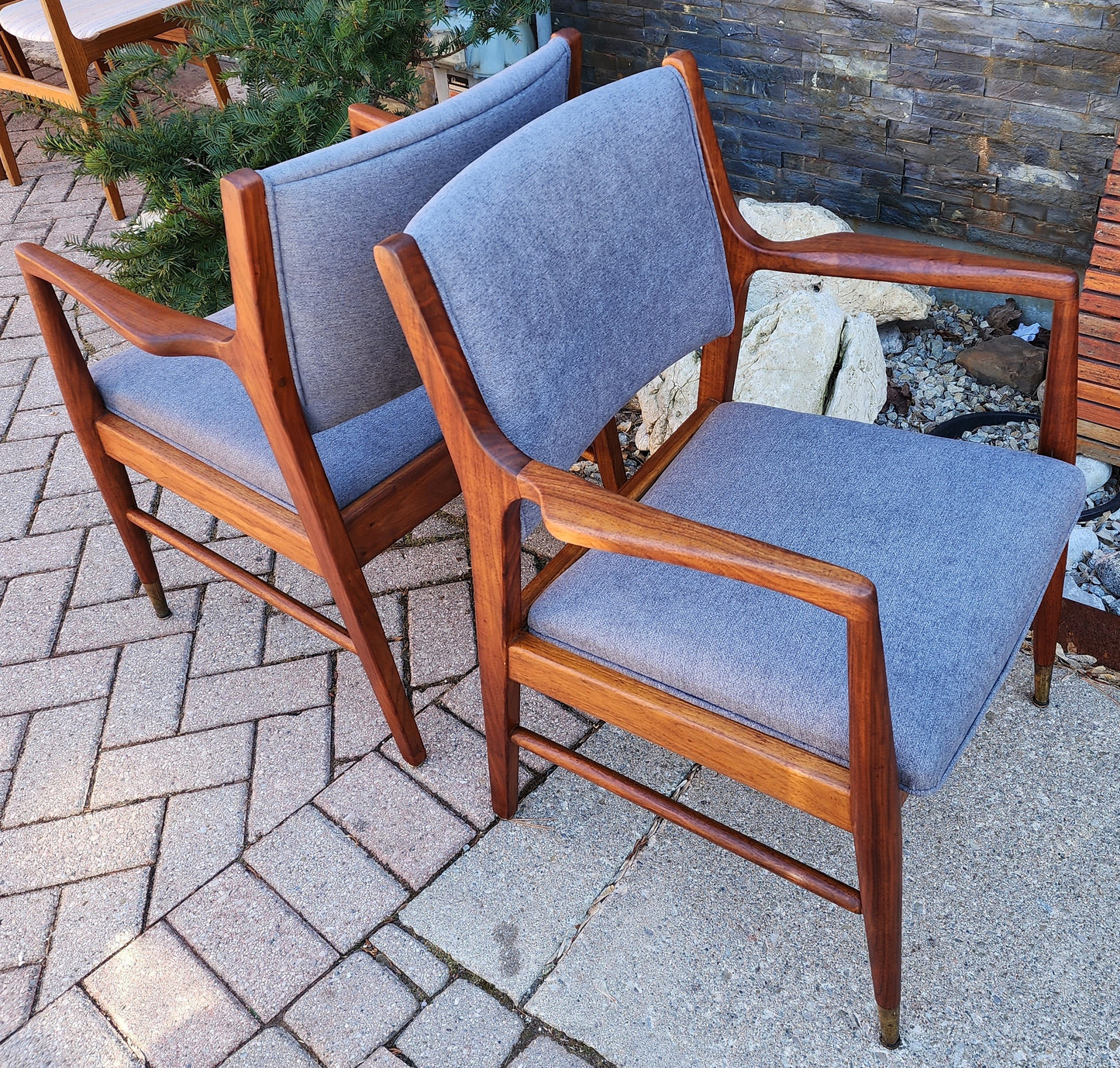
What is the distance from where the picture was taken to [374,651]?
1683 mm

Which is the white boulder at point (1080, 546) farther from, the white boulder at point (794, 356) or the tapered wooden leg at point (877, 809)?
the tapered wooden leg at point (877, 809)

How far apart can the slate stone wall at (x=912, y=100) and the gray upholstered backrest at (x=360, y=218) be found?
4.53 ft

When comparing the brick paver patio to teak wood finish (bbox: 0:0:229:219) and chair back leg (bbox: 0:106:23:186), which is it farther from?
chair back leg (bbox: 0:106:23:186)

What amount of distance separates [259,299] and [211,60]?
291 centimetres

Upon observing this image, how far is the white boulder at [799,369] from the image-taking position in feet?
7.46

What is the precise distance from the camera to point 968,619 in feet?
4.09

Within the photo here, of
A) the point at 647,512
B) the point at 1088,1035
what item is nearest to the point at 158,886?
the point at 647,512

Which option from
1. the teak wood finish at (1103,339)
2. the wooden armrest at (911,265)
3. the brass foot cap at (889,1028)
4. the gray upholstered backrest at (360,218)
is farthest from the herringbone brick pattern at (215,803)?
the teak wood finish at (1103,339)

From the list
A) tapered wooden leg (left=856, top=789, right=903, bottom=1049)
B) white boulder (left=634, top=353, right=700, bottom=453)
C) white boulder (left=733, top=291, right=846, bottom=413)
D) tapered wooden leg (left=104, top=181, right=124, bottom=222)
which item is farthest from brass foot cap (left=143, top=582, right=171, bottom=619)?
tapered wooden leg (left=104, top=181, right=124, bottom=222)

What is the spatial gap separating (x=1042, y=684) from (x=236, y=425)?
1.42 metres

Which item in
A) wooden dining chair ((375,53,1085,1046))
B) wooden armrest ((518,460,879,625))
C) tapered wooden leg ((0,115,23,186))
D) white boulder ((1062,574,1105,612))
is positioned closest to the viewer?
wooden armrest ((518,460,879,625))

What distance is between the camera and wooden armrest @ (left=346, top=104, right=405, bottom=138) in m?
1.71

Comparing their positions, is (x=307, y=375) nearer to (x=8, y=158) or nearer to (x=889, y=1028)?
(x=889, y=1028)

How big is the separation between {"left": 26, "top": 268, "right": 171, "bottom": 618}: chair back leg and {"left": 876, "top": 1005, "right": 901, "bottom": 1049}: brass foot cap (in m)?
1.55
